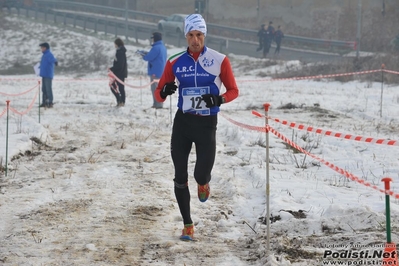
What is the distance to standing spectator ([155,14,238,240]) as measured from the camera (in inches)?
238

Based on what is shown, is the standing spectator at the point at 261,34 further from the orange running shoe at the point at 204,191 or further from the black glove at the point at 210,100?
the black glove at the point at 210,100

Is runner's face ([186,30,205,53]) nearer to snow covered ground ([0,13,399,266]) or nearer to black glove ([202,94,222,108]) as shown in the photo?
black glove ([202,94,222,108])

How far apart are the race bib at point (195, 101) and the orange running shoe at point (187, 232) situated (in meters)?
A: 1.10

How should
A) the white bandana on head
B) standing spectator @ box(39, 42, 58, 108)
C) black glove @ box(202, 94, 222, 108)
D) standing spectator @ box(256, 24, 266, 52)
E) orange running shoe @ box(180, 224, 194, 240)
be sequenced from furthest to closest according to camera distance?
standing spectator @ box(256, 24, 266, 52)
standing spectator @ box(39, 42, 58, 108)
orange running shoe @ box(180, 224, 194, 240)
the white bandana on head
black glove @ box(202, 94, 222, 108)

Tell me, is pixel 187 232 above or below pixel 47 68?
below

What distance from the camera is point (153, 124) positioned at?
13.8 meters

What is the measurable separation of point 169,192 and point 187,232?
1882mm

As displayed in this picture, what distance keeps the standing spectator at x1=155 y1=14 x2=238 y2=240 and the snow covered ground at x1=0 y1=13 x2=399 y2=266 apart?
658mm

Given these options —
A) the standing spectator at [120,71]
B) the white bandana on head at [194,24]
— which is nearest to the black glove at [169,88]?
the white bandana on head at [194,24]

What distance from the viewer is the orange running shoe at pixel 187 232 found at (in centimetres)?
611

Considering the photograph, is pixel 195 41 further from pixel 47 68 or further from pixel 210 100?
pixel 47 68

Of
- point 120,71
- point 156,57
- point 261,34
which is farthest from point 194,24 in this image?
point 261,34

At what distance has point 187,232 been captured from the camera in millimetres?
6137

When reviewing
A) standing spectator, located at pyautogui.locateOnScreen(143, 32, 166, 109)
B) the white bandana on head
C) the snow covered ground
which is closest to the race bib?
the white bandana on head
